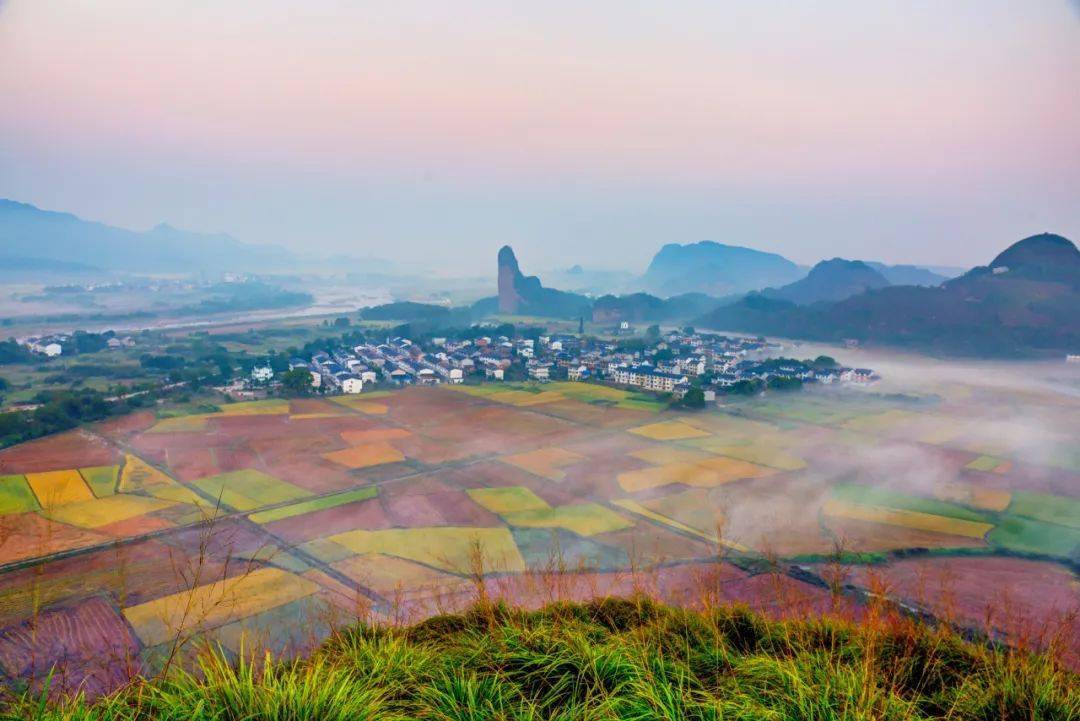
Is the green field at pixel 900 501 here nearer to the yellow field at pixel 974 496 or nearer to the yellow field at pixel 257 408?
the yellow field at pixel 974 496

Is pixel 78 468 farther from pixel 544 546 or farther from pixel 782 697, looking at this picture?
pixel 782 697

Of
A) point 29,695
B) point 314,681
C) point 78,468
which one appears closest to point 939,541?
point 314,681

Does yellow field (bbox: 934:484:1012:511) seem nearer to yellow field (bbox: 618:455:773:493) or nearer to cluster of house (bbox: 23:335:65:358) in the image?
yellow field (bbox: 618:455:773:493)

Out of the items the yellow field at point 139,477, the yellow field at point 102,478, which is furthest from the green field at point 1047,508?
the yellow field at point 102,478

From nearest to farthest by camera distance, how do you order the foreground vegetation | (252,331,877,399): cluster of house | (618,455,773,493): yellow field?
the foreground vegetation, (618,455,773,493): yellow field, (252,331,877,399): cluster of house

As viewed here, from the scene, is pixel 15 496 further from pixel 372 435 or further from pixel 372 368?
pixel 372 368

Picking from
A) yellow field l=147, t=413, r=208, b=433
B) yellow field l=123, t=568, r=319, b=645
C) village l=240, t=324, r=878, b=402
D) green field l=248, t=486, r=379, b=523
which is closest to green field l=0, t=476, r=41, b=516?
green field l=248, t=486, r=379, b=523
